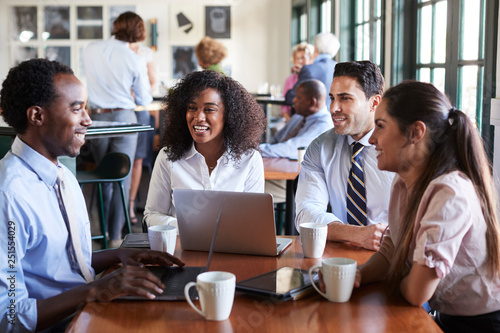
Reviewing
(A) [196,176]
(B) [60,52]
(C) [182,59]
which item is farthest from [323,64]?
(B) [60,52]

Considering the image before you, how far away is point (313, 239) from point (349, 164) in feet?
2.30

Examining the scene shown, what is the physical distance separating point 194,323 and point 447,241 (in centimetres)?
55

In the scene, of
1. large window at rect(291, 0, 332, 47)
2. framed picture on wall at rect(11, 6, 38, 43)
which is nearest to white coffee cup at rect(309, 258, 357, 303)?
large window at rect(291, 0, 332, 47)

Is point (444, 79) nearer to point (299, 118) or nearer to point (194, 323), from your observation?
point (299, 118)

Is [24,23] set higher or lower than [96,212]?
higher

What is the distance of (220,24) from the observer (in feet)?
32.3

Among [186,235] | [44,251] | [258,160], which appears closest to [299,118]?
[258,160]

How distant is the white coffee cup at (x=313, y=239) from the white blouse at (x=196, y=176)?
72cm

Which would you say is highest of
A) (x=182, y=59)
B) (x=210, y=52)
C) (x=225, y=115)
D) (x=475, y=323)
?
(x=182, y=59)

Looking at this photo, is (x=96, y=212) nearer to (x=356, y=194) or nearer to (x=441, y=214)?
(x=356, y=194)

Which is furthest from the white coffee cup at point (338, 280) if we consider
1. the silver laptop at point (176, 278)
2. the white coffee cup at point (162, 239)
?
the white coffee cup at point (162, 239)

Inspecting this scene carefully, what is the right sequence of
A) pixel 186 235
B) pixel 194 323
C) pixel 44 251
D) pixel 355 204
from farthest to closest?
pixel 355 204 → pixel 186 235 → pixel 44 251 → pixel 194 323

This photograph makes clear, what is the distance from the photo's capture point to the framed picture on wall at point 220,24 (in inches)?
385

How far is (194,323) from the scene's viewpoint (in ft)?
3.80
